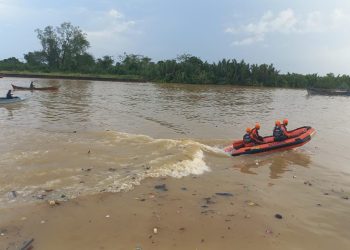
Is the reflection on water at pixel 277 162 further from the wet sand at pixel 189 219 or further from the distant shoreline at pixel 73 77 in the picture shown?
the distant shoreline at pixel 73 77

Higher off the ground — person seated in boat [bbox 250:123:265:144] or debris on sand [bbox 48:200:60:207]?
person seated in boat [bbox 250:123:265:144]

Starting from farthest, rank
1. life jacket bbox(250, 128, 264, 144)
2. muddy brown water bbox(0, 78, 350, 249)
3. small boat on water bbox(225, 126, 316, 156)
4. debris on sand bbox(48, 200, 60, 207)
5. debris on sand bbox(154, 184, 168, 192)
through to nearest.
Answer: life jacket bbox(250, 128, 264, 144), small boat on water bbox(225, 126, 316, 156), debris on sand bbox(154, 184, 168, 192), debris on sand bbox(48, 200, 60, 207), muddy brown water bbox(0, 78, 350, 249)

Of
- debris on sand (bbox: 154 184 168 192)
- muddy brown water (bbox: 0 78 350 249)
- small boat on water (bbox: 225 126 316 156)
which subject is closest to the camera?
muddy brown water (bbox: 0 78 350 249)

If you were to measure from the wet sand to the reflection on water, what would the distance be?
1892 millimetres

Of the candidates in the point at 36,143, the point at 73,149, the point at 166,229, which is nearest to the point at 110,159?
the point at 73,149

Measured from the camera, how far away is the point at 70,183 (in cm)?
944

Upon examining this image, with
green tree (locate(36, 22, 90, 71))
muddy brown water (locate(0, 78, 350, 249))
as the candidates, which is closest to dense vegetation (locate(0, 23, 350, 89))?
green tree (locate(36, 22, 90, 71))

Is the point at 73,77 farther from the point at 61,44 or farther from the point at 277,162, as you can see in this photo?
the point at 277,162

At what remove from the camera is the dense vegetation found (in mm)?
68125

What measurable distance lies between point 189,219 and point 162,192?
165cm

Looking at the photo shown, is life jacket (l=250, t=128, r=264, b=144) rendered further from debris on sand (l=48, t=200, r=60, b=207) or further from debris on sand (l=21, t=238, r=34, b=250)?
debris on sand (l=21, t=238, r=34, b=250)

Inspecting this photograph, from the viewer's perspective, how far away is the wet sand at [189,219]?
6641mm

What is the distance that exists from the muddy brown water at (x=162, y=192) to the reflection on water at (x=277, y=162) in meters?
0.04

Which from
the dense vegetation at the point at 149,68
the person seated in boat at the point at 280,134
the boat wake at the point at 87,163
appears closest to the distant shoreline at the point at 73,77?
the dense vegetation at the point at 149,68
